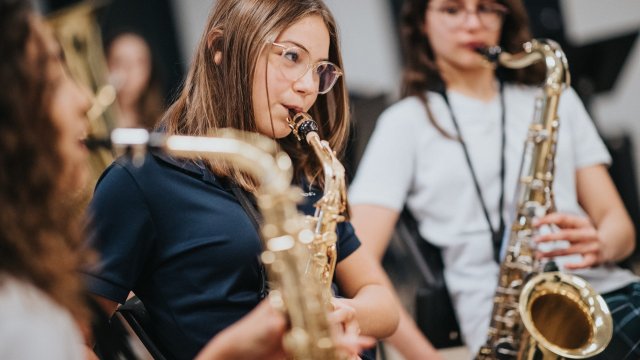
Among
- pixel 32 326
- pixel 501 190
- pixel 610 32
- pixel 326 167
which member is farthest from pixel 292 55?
pixel 610 32

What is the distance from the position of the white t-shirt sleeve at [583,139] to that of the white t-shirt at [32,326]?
1.82 metres

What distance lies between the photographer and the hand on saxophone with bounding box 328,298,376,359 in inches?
50.3

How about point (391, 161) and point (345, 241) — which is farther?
point (391, 161)

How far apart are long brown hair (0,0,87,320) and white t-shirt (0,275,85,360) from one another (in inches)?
0.9

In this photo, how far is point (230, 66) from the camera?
1.55 meters

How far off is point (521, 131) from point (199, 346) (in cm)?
135

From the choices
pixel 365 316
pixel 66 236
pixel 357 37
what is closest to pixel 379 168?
pixel 365 316

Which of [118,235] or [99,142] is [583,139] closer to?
[118,235]

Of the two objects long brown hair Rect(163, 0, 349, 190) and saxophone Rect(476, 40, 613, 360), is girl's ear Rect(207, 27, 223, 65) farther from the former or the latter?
saxophone Rect(476, 40, 613, 360)

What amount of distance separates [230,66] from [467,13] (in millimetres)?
1076

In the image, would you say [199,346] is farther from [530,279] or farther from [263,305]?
[530,279]

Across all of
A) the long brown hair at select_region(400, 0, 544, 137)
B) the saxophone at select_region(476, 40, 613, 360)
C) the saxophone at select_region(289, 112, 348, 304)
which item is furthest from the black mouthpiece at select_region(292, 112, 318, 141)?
the long brown hair at select_region(400, 0, 544, 137)

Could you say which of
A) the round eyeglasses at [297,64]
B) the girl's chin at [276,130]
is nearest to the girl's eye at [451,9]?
the round eyeglasses at [297,64]

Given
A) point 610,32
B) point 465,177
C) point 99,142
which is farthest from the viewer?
point 610,32
